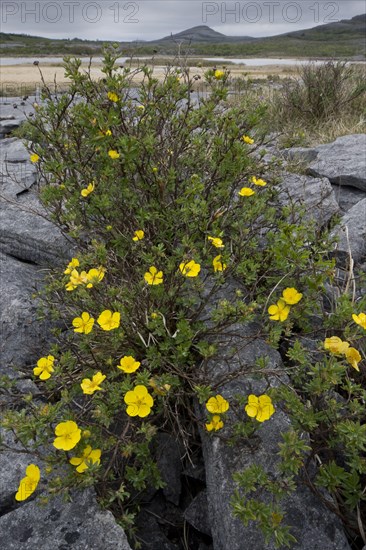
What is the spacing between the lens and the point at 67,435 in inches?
76.4

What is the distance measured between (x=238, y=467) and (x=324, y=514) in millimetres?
382

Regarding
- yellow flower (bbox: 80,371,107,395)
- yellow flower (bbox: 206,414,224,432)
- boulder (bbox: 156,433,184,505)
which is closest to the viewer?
yellow flower (bbox: 80,371,107,395)

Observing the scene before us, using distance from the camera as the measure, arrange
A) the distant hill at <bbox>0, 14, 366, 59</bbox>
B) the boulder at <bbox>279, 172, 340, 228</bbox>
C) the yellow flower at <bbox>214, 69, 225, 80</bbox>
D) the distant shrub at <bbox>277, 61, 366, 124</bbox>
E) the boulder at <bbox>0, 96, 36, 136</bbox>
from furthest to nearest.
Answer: the distant hill at <bbox>0, 14, 366, 59</bbox> < the boulder at <bbox>0, 96, 36, 136</bbox> < the distant shrub at <bbox>277, 61, 366, 124</bbox> < the boulder at <bbox>279, 172, 340, 228</bbox> < the yellow flower at <bbox>214, 69, 225, 80</bbox>

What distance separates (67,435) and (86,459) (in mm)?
134

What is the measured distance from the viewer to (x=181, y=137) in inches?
131

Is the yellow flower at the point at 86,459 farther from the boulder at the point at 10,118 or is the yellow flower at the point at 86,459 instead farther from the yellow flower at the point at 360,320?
the boulder at the point at 10,118

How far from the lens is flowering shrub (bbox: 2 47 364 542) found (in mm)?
2051

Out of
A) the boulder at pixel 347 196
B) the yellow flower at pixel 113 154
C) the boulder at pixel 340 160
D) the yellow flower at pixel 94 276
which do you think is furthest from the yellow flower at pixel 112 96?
the boulder at pixel 340 160

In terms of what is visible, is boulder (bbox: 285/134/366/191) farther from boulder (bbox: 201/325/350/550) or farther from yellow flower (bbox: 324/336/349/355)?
yellow flower (bbox: 324/336/349/355)

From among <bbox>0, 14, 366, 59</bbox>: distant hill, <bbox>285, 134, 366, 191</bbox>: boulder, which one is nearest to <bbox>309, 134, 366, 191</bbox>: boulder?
<bbox>285, 134, 366, 191</bbox>: boulder

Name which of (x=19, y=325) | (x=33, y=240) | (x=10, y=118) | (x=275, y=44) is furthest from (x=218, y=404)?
(x=275, y=44)

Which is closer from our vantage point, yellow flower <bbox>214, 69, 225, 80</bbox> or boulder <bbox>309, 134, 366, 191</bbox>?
yellow flower <bbox>214, 69, 225, 80</bbox>

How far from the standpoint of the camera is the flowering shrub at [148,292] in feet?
6.73

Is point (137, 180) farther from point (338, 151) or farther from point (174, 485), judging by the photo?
point (338, 151)
